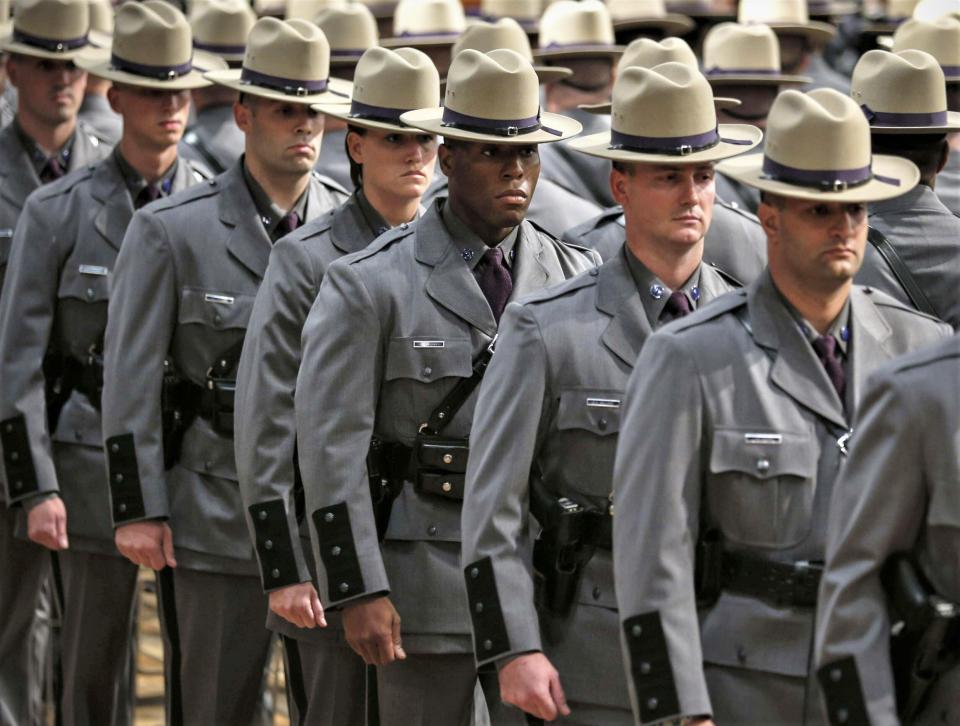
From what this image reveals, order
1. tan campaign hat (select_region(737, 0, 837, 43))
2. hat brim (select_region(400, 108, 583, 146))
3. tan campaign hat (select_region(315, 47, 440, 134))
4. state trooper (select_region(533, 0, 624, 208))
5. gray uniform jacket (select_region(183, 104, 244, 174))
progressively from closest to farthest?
hat brim (select_region(400, 108, 583, 146)), tan campaign hat (select_region(315, 47, 440, 134)), gray uniform jacket (select_region(183, 104, 244, 174)), state trooper (select_region(533, 0, 624, 208)), tan campaign hat (select_region(737, 0, 837, 43))

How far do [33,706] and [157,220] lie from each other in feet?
6.08

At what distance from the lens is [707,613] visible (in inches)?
152

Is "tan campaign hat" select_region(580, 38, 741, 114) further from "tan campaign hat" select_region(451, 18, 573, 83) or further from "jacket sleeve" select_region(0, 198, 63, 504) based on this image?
"jacket sleeve" select_region(0, 198, 63, 504)

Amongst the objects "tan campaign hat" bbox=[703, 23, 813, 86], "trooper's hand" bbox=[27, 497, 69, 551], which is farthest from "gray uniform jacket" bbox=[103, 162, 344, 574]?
"tan campaign hat" bbox=[703, 23, 813, 86]

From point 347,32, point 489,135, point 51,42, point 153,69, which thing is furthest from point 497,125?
point 51,42

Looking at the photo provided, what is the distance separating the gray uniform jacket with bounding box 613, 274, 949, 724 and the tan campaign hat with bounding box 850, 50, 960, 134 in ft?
3.83

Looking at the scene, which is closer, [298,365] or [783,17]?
[298,365]

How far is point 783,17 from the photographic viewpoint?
8.72 metres

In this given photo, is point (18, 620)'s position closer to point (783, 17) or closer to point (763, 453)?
point (763, 453)

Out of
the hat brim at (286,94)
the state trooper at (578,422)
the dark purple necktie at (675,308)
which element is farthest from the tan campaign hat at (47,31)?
the dark purple necktie at (675,308)

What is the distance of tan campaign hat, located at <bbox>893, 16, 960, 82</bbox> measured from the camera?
5.71 m

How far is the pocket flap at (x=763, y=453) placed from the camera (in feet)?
12.4

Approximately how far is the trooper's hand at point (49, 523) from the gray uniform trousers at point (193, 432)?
0.53m

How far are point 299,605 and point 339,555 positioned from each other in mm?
425
